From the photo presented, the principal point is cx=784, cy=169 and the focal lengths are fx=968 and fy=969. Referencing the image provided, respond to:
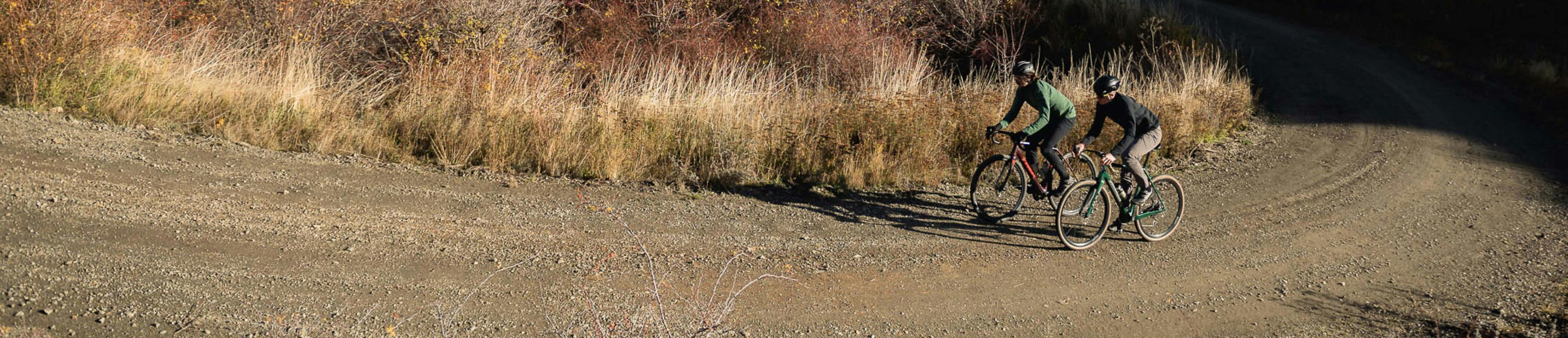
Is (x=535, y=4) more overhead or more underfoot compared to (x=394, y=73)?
more overhead

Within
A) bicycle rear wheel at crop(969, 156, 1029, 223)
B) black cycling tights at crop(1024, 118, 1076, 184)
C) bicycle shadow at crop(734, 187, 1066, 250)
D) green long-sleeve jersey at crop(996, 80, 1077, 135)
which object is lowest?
bicycle shadow at crop(734, 187, 1066, 250)

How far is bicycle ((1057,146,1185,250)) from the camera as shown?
22.3ft

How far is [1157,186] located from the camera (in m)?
8.57

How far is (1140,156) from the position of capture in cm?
696

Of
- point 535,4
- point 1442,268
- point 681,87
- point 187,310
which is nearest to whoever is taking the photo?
point 187,310

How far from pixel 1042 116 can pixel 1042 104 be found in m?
0.09

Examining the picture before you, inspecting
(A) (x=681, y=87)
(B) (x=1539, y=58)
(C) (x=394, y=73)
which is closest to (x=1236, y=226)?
(A) (x=681, y=87)

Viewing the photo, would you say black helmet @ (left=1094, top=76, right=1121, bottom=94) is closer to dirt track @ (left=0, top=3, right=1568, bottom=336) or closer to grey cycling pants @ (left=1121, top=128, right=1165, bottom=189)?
grey cycling pants @ (left=1121, top=128, right=1165, bottom=189)

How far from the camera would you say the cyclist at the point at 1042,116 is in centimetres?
720

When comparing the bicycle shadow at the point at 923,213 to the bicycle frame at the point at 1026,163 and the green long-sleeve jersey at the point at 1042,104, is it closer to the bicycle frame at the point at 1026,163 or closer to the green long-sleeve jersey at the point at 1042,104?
the bicycle frame at the point at 1026,163

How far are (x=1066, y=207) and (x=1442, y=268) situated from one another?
2.53m

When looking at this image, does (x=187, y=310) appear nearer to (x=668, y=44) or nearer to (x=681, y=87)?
(x=681, y=87)

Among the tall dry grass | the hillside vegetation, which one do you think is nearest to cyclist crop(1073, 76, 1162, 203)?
the tall dry grass

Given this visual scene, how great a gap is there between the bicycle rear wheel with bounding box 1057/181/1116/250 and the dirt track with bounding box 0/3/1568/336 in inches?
5.5
